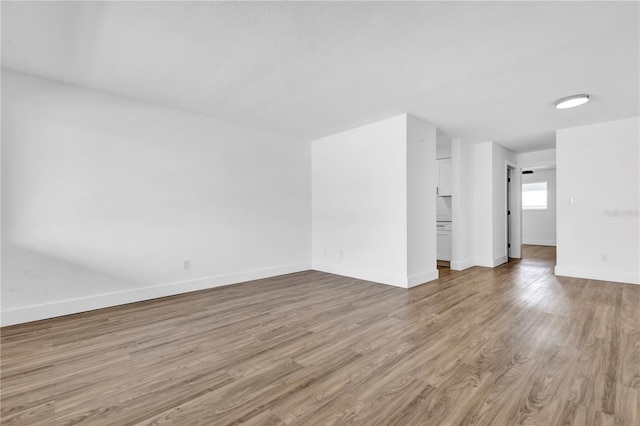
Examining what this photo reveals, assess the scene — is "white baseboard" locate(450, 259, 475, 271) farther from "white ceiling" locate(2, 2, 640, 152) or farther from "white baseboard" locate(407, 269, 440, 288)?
"white ceiling" locate(2, 2, 640, 152)

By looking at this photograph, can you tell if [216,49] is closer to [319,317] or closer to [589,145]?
[319,317]

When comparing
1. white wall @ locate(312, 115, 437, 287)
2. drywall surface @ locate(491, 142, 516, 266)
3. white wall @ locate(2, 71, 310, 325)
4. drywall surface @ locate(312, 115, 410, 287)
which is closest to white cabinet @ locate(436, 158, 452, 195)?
drywall surface @ locate(491, 142, 516, 266)

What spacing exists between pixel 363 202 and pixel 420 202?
2.85 ft

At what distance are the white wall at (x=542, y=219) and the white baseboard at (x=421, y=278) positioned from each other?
7030mm

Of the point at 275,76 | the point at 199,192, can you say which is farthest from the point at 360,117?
the point at 199,192

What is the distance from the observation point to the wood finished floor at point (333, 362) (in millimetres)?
1527

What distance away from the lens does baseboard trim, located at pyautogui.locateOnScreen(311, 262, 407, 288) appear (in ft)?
13.5

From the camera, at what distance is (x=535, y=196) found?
9.64 m

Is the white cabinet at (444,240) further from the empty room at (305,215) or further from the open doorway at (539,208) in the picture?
the open doorway at (539,208)

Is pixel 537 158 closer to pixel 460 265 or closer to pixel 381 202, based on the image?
pixel 460 265

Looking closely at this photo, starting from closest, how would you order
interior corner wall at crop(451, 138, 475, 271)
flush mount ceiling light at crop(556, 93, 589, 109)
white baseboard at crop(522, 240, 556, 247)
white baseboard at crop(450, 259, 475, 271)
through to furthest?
1. flush mount ceiling light at crop(556, 93, 589, 109)
2. white baseboard at crop(450, 259, 475, 271)
3. interior corner wall at crop(451, 138, 475, 271)
4. white baseboard at crop(522, 240, 556, 247)

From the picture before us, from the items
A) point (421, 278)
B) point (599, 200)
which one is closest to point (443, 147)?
point (599, 200)

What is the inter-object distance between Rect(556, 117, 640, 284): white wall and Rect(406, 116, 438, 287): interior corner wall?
89.0 inches

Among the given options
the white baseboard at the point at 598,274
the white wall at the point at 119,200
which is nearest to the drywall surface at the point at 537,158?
the white baseboard at the point at 598,274
